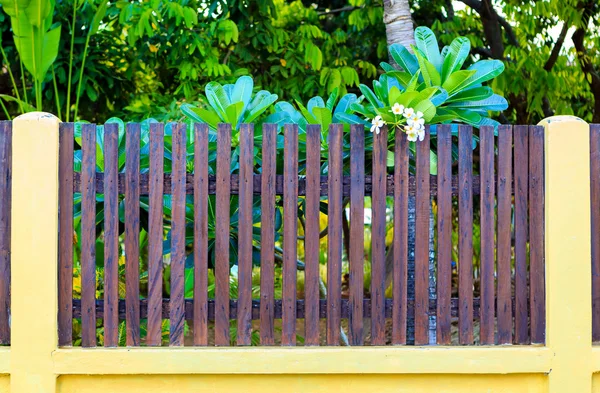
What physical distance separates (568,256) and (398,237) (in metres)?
0.91

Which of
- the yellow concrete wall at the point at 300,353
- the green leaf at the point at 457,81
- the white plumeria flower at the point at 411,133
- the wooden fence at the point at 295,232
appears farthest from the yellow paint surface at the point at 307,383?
the green leaf at the point at 457,81

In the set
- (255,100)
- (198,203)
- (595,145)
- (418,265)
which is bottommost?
(418,265)

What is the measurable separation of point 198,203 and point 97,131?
846mm

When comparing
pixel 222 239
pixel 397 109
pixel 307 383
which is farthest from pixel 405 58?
pixel 307 383

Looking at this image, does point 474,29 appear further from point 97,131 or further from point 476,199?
point 97,131

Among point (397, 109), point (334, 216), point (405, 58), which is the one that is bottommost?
point (334, 216)

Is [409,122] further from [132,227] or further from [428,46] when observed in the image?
[132,227]

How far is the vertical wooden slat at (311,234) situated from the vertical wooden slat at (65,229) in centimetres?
126

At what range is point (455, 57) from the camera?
4.19 m

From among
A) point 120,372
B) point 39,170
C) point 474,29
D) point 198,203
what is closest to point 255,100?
point 198,203

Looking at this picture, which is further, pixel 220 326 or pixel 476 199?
pixel 476 199

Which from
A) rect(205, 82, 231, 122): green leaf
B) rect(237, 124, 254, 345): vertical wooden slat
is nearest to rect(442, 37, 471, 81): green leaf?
rect(237, 124, 254, 345): vertical wooden slat

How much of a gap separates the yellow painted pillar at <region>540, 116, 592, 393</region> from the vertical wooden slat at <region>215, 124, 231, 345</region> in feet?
5.66

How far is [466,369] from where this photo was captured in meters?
3.91
